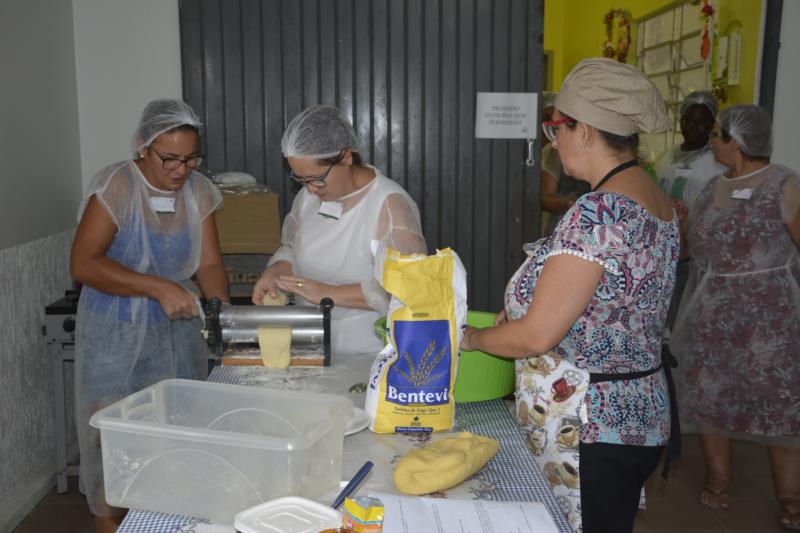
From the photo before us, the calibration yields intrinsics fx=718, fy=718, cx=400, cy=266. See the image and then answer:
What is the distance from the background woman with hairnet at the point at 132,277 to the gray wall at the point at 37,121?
73 cm

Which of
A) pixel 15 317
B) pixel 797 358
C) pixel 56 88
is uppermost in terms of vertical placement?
pixel 56 88

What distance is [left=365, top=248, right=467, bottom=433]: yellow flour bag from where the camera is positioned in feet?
5.04

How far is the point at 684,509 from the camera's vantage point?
3.22 m

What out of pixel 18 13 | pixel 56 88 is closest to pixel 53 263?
pixel 56 88

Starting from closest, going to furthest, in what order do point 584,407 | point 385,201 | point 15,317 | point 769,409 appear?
point 584,407 → point 385,201 → point 15,317 → point 769,409

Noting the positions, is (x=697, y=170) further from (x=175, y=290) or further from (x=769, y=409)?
(x=175, y=290)

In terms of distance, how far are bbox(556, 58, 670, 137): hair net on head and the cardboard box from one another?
2.02 meters

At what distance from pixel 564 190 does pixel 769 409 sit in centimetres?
178

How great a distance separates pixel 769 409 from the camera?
10.4 ft

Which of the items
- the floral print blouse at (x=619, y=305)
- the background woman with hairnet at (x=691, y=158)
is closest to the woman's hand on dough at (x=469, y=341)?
the floral print blouse at (x=619, y=305)

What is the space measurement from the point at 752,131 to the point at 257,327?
96.9 inches

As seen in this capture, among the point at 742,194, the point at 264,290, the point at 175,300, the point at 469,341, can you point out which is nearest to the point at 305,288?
the point at 264,290

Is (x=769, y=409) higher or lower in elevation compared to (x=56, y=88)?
lower

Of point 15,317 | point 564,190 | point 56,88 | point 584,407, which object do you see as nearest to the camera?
point 584,407
